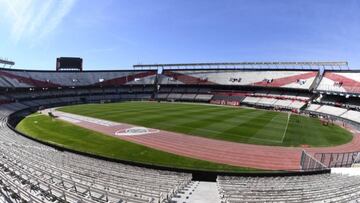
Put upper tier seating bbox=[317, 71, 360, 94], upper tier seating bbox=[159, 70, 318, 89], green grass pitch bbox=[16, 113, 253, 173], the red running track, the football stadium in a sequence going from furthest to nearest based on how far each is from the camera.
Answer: upper tier seating bbox=[159, 70, 318, 89]
upper tier seating bbox=[317, 71, 360, 94]
the red running track
green grass pitch bbox=[16, 113, 253, 173]
the football stadium

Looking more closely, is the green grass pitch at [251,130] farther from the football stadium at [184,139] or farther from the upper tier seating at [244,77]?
the upper tier seating at [244,77]

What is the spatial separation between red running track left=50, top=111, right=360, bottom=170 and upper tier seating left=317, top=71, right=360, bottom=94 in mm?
31749

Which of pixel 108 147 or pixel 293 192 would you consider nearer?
pixel 293 192

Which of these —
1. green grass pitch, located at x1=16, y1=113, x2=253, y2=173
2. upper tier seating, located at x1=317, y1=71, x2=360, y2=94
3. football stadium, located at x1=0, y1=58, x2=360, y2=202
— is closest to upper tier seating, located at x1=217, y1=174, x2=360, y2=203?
football stadium, located at x1=0, y1=58, x2=360, y2=202

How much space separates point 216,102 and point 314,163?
60.8 m

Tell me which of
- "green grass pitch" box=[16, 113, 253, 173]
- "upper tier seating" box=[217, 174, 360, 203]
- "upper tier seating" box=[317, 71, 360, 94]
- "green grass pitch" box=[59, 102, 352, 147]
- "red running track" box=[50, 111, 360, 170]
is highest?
"upper tier seating" box=[317, 71, 360, 94]

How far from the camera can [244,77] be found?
88.6m

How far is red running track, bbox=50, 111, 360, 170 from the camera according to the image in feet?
81.7

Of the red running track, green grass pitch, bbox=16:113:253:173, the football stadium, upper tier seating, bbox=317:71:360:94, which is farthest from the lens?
→ upper tier seating, bbox=317:71:360:94

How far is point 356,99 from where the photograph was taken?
61625 millimetres

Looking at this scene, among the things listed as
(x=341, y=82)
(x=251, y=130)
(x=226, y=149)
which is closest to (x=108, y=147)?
(x=226, y=149)

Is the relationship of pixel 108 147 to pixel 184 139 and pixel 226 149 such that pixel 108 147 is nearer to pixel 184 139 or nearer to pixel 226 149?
pixel 184 139

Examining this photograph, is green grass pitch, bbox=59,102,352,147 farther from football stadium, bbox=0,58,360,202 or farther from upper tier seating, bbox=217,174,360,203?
upper tier seating, bbox=217,174,360,203

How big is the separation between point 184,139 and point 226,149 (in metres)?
5.64
